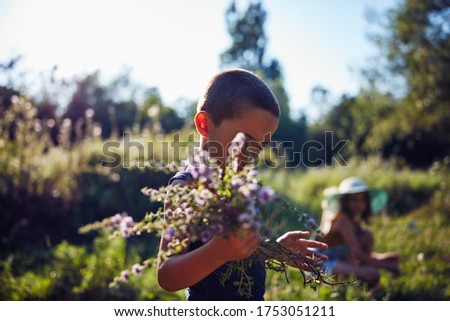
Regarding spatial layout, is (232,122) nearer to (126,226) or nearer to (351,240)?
(126,226)

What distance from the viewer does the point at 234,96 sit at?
76.8 inches

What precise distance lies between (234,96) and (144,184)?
5301 millimetres

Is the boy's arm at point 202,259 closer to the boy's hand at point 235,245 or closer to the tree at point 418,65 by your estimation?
the boy's hand at point 235,245

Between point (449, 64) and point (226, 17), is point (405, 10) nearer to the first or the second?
point (449, 64)

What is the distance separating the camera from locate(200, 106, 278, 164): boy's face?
6.33ft

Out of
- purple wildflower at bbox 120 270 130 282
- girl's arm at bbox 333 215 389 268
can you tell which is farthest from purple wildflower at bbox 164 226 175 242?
girl's arm at bbox 333 215 389 268

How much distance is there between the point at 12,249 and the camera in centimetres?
511

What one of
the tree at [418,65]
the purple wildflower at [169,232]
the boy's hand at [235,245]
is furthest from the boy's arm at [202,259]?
the tree at [418,65]

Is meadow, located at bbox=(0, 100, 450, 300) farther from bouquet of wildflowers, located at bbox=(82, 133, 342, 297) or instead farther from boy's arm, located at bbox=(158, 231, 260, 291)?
bouquet of wildflowers, located at bbox=(82, 133, 342, 297)

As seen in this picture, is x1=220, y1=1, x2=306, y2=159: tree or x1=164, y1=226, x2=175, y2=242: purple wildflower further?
x1=220, y1=1, x2=306, y2=159: tree

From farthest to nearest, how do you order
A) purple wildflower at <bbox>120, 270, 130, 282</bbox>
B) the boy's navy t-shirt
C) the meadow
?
the meadow < the boy's navy t-shirt < purple wildflower at <bbox>120, 270, 130, 282</bbox>

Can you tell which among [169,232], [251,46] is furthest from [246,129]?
[251,46]

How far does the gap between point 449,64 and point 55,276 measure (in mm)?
11432
